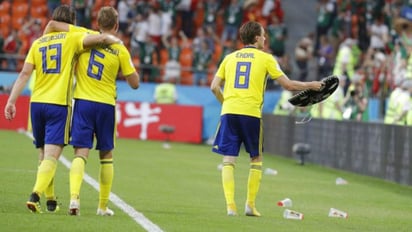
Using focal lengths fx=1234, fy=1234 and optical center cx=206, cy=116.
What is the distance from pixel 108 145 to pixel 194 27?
25.8 meters

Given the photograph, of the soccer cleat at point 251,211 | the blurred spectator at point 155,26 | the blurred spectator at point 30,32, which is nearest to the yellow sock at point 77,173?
the soccer cleat at point 251,211

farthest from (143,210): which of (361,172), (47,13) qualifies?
(47,13)

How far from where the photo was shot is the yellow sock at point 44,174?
11523 mm

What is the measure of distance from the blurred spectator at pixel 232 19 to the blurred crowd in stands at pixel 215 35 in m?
0.03

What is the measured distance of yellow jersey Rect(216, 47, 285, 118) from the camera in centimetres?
1285

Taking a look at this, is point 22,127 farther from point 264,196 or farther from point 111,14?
point 111,14

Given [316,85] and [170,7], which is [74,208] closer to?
[316,85]

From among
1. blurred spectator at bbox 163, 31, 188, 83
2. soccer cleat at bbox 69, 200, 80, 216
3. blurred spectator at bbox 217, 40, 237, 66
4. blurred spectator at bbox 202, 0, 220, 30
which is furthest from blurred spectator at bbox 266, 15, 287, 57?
soccer cleat at bbox 69, 200, 80, 216

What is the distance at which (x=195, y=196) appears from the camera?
50.2 feet

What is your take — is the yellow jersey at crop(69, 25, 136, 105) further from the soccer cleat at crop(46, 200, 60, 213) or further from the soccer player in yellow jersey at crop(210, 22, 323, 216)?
the soccer player in yellow jersey at crop(210, 22, 323, 216)

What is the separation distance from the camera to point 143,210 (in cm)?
1271

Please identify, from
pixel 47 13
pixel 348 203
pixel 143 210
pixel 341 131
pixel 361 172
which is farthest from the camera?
pixel 47 13

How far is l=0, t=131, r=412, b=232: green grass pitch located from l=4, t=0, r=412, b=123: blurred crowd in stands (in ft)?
28.0

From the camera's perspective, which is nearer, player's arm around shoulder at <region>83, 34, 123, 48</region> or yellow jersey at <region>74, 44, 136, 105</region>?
player's arm around shoulder at <region>83, 34, 123, 48</region>
